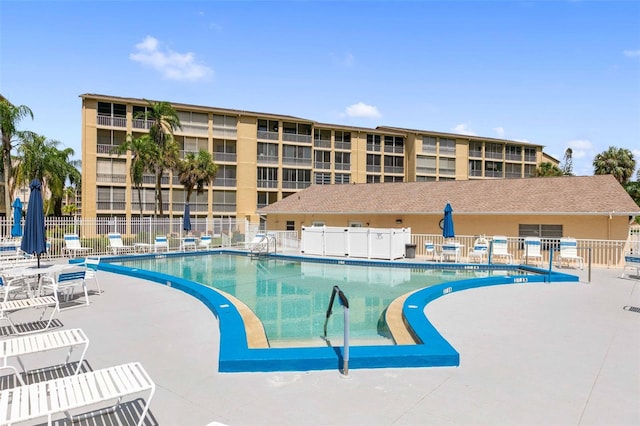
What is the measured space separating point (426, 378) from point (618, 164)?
174 ft

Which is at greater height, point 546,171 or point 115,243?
point 546,171

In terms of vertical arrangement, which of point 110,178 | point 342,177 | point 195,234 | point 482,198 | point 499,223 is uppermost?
point 342,177

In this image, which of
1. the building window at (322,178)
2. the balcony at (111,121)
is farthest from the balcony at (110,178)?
the building window at (322,178)

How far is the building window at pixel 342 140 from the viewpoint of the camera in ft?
173

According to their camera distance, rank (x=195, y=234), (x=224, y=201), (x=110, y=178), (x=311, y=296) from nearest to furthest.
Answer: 1. (x=311, y=296)
2. (x=195, y=234)
3. (x=110, y=178)
4. (x=224, y=201)

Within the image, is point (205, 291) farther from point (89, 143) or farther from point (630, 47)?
point (89, 143)

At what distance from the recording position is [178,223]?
25172 mm

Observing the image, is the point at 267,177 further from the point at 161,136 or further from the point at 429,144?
the point at 429,144

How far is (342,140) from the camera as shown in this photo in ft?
174

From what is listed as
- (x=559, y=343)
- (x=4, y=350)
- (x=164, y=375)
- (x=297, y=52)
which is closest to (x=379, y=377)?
(x=164, y=375)

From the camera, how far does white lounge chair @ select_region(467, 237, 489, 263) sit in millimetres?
17766

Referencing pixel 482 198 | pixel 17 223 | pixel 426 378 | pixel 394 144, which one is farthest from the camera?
pixel 394 144

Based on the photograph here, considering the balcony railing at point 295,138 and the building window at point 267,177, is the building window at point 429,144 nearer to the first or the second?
the balcony railing at point 295,138

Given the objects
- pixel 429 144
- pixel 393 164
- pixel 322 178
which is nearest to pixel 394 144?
pixel 393 164
